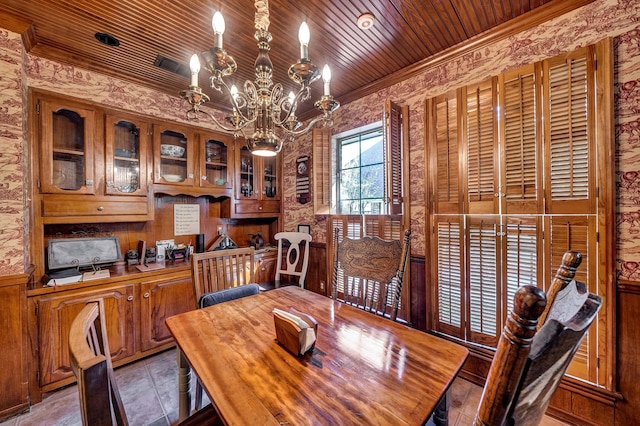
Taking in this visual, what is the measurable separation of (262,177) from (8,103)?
7.36 feet

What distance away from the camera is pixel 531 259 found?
1.82 m

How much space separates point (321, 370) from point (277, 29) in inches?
89.3

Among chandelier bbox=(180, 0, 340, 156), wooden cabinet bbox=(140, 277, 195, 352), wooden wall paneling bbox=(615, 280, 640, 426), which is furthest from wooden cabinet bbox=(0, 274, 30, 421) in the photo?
wooden wall paneling bbox=(615, 280, 640, 426)

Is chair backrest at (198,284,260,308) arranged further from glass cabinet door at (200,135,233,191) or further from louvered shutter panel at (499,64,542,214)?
louvered shutter panel at (499,64,542,214)

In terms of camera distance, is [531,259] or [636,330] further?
[531,259]

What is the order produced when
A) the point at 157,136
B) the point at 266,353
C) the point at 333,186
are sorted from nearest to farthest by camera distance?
the point at 266,353, the point at 157,136, the point at 333,186

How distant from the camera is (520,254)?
1.86m

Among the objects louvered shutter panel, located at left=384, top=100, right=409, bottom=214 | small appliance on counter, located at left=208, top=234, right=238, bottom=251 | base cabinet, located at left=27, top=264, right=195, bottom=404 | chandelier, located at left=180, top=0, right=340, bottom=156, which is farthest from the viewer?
small appliance on counter, located at left=208, top=234, right=238, bottom=251

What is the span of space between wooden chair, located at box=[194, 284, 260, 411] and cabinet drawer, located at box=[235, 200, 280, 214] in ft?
5.35

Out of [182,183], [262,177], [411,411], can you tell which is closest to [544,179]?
[411,411]

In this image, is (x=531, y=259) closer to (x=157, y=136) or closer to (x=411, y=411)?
(x=411, y=411)

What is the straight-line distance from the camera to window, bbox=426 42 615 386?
1.59m

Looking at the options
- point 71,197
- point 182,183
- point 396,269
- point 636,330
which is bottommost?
point 636,330

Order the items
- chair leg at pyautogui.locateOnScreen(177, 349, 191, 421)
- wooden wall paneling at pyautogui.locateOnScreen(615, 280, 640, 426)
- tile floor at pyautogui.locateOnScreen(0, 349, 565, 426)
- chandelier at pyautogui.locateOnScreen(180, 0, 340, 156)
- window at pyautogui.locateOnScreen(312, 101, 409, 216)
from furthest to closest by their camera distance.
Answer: window at pyautogui.locateOnScreen(312, 101, 409, 216)
tile floor at pyautogui.locateOnScreen(0, 349, 565, 426)
wooden wall paneling at pyautogui.locateOnScreen(615, 280, 640, 426)
chair leg at pyautogui.locateOnScreen(177, 349, 191, 421)
chandelier at pyautogui.locateOnScreen(180, 0, 340, 156)
